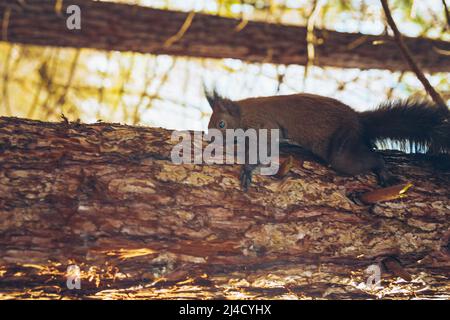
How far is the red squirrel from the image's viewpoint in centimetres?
305

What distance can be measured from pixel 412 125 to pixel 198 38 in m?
1.90

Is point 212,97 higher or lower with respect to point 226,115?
higher

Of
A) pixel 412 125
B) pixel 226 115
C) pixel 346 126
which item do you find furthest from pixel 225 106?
pixel 412 125

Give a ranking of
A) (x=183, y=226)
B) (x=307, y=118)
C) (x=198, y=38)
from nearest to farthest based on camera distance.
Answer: (x=183, y=226) < (x=307, y=118) < (x=198, y=38)

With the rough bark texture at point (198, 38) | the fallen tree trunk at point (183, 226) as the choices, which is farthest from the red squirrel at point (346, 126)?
the rough bark texture at point (198, 38)

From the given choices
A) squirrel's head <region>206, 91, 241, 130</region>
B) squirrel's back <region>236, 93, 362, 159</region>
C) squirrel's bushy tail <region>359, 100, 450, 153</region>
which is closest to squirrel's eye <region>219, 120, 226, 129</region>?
squirrel's head <region>206, 91, 241, 130</region>

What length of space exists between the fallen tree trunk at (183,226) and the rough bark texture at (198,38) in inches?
64.6

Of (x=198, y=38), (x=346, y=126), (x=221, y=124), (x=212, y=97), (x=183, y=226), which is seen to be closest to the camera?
(x=183, y=226)

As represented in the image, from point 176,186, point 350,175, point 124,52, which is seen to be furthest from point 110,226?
point 124,52

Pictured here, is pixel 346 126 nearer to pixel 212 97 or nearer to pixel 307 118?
pixel 307 118

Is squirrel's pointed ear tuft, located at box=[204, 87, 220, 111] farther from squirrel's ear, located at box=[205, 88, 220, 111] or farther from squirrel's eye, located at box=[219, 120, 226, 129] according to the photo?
squirrel's eye, located at box=[219, 120, 226, 129]

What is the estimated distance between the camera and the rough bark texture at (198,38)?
13.6 ft

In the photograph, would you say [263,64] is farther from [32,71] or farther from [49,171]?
[49,171]

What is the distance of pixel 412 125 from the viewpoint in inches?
128
